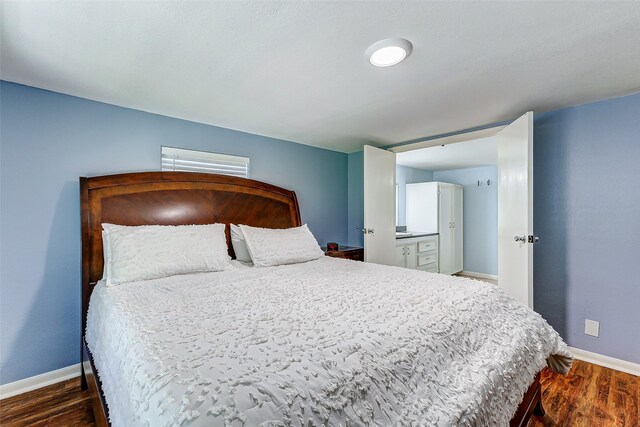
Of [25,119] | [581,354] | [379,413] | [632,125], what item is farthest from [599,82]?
[25,119]

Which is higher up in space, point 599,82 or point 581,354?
point 599,82

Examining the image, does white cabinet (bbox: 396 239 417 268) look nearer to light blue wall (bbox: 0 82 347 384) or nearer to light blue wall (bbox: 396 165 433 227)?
light blue wall (bbox: 396 165 433 227)

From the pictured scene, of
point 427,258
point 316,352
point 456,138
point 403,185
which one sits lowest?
point 427,258

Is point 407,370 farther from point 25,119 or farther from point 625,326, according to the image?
point 25,119

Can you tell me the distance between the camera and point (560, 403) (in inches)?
74.2

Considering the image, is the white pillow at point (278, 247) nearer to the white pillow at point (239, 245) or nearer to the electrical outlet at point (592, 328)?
the white pillow at point (239, 245)

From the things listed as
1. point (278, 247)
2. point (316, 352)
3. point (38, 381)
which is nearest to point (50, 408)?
point (38, 381)

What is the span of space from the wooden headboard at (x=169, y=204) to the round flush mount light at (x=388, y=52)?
6.05ft

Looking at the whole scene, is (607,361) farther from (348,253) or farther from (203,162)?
(203,162)

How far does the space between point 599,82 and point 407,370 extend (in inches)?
97.0

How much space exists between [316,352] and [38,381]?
7.98ft

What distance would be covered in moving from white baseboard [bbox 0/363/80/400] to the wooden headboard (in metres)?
0.41

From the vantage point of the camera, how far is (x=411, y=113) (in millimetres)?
2674

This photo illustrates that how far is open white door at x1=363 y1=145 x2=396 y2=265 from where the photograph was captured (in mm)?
3502
